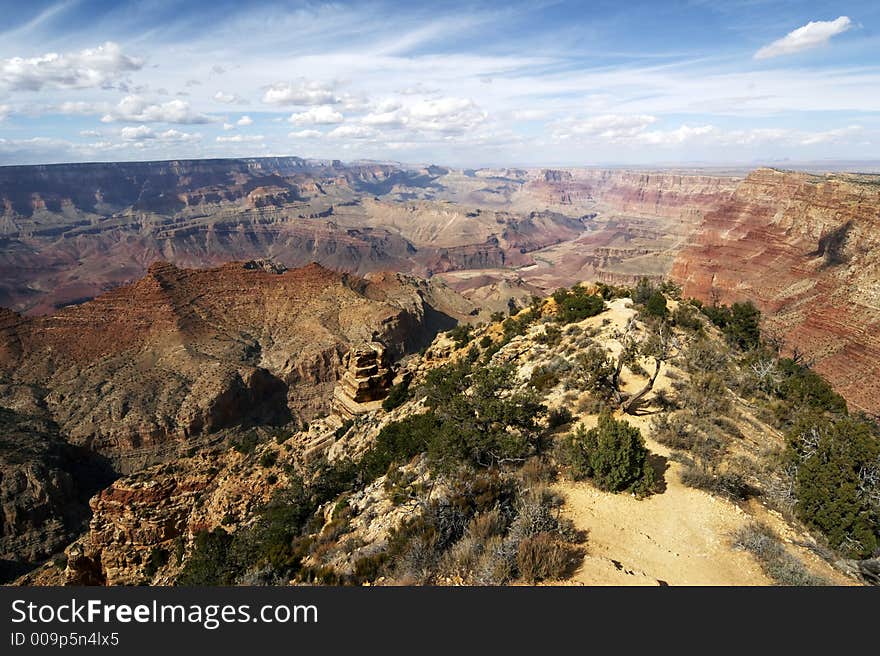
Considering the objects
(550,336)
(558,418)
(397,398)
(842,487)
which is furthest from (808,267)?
(842,487)

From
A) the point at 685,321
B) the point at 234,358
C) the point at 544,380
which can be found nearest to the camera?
the point at 544,380

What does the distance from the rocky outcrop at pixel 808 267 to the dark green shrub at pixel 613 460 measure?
1619 inches

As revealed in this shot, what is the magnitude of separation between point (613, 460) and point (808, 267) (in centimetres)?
6626

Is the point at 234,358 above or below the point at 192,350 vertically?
below

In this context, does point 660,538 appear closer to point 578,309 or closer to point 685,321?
point 578,309

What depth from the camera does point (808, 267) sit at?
57844 millimetres

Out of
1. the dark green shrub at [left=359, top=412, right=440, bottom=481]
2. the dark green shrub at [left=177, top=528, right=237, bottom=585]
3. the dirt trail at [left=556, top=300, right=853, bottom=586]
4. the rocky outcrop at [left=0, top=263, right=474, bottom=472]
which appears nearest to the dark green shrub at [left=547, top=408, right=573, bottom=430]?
the dirt trail at [left=556, top=300, right=853, bottom=586]

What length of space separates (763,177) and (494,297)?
64953 millimetres

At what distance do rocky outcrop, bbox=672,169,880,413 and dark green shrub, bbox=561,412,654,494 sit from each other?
135ft

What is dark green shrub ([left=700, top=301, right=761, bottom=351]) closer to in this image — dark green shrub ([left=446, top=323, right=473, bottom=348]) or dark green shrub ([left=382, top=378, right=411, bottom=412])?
dark green shrub ([left=446, top=323, right=473, bottom=348])

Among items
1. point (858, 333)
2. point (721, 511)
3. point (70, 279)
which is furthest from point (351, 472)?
point (70, 279)

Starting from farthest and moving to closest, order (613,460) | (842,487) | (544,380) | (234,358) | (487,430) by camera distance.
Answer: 1. (234,358)
2. (544,380)
3. (487,430)
4. (613,460)
5. (842,487)

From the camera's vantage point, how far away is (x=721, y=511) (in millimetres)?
10977

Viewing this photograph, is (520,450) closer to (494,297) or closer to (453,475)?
(453,475)
